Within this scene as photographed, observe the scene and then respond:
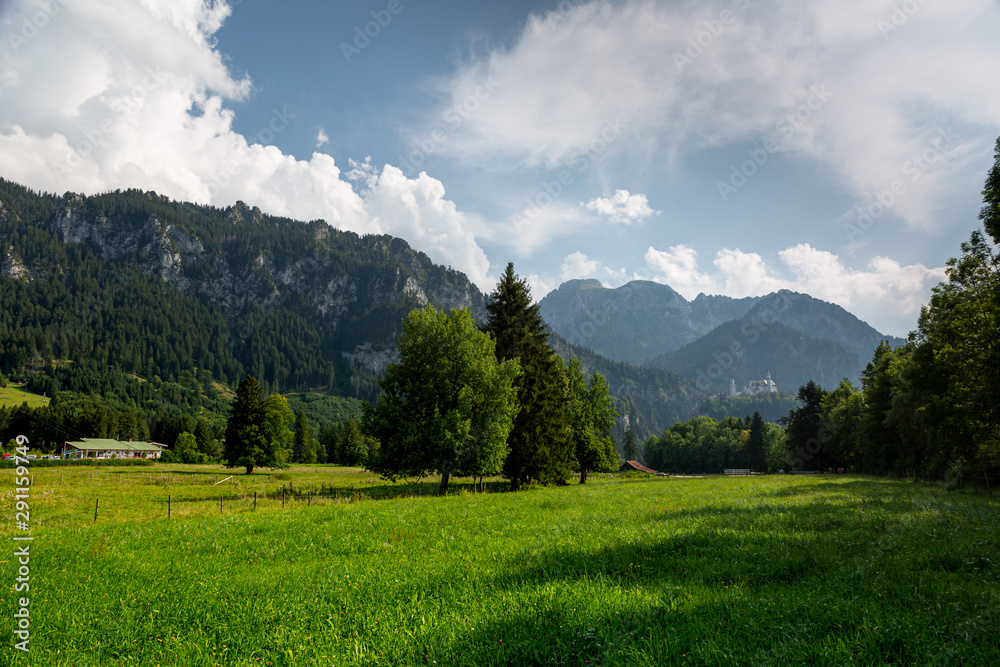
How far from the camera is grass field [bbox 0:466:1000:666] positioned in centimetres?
557

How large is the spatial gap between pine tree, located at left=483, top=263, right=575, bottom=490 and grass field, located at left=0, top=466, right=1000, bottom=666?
85.2 feet

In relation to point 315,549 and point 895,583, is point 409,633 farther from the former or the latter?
point 895,583

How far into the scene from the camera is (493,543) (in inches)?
491

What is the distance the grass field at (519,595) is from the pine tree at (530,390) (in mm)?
25968

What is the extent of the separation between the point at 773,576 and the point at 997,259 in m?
31.7

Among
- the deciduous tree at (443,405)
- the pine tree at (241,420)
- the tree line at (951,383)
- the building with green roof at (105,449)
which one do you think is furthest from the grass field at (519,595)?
the building with green roof at (105,449)

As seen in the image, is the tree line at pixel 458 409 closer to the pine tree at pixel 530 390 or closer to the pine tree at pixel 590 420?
the pine tree at pixel 530 390

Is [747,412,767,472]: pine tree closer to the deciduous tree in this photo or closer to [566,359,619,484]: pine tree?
[566,359,619,484]: pine tree

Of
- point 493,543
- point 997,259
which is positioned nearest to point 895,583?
point 493,543

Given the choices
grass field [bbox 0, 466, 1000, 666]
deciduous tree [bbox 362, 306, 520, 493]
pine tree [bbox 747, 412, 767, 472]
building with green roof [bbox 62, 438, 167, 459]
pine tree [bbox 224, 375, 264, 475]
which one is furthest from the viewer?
pine tree [bbox 747, 412, 767, 472]

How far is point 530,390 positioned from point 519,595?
34743 millimetres

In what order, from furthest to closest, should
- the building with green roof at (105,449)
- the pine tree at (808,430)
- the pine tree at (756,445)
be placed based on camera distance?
the pine tree at (756,445) < the building with green roof at (105,449) < the pine tree at (808,430)

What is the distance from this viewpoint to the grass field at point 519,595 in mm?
5566

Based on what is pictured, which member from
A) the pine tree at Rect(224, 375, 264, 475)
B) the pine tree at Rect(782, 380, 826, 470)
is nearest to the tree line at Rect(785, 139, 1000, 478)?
the pine tree at Rect(782, 380, 826, 470)
